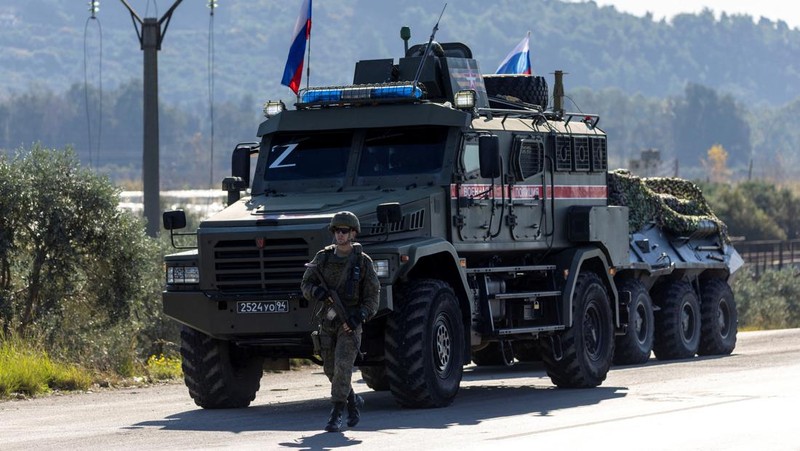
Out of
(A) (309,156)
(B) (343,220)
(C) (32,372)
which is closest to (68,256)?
(C) (32,372)

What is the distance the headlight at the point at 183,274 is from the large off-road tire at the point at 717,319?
42.5 feet

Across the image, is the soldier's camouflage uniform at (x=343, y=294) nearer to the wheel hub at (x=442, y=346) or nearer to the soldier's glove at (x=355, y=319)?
the soldier's glove at (x=355, y=319)

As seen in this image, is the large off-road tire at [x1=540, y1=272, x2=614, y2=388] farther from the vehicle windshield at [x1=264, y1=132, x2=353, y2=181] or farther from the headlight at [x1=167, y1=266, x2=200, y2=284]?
the headlight at [x1=167, y1=266, x2=200, y2=284]

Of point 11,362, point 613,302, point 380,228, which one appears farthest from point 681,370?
point 11,362

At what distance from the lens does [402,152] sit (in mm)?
17062

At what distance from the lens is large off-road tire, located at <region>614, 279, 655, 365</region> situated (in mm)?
23688

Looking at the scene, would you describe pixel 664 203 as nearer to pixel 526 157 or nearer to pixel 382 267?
pixel 526 157

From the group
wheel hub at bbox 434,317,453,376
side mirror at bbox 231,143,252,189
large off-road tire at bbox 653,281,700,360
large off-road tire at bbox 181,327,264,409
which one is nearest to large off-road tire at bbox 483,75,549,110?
side mirror at bbox 231,143,252,189

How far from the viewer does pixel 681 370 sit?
21.3 metres

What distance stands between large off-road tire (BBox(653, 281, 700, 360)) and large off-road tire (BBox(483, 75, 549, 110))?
20.9 ft

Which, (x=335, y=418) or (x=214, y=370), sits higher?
(x=214, y=370)

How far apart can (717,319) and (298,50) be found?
1032cm

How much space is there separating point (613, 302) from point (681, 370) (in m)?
2.15

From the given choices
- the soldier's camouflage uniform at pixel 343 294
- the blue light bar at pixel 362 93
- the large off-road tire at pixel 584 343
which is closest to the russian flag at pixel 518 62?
the large off-road tire at pixel 584 343
